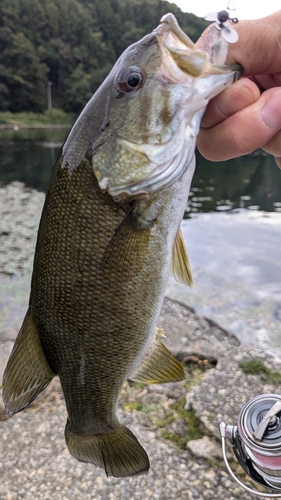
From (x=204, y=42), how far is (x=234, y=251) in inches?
350

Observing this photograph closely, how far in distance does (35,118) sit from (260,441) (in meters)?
65.9

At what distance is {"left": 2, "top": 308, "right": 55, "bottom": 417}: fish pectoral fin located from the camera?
1807mm

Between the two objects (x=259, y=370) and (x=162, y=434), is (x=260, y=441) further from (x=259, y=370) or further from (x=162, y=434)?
(x=259, y=370)

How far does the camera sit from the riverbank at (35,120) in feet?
189

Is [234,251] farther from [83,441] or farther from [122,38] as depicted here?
[122,38]

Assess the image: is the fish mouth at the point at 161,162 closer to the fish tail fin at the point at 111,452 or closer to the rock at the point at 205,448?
the fish tail fin at the point at 111,452

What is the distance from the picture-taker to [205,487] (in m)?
3.07

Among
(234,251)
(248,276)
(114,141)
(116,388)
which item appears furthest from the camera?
(234,251)

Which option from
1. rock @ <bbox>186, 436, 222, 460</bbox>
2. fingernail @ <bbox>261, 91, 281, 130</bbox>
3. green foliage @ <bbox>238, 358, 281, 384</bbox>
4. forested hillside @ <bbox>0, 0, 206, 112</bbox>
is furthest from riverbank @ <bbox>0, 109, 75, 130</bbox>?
fingernail @ <bbox>261, 91, 281, 130</bbox>

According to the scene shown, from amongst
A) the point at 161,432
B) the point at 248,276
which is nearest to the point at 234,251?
the point at 248,276

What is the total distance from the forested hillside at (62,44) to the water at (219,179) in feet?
149

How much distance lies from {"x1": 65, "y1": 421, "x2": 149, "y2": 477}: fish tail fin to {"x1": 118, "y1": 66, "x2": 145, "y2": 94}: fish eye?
5.26ft

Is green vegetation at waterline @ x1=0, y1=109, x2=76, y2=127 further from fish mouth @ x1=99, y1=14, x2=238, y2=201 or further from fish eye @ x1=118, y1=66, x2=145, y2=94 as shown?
fish mouth @ x1=99, y1=14, x2=238, y2=201

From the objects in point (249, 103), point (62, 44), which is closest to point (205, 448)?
point (249, 103)
